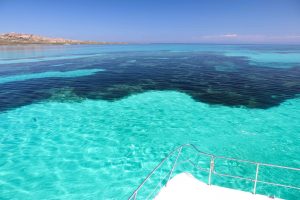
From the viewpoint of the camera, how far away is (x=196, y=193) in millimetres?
5250

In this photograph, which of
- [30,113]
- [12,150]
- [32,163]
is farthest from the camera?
[30,113]

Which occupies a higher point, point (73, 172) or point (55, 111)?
point (55, 111)

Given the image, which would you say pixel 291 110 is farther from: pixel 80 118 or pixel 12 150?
pixel 12 150

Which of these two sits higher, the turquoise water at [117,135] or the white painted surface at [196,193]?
the white painted surface at [196,193]

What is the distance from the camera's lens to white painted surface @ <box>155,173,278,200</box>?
16.6ft

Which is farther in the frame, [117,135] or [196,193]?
[117,135]

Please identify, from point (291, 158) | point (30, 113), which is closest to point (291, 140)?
point (291, 158)

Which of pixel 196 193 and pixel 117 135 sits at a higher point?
pixel 196 193

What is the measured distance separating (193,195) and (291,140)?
9226 mm

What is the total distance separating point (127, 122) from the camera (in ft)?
43.6

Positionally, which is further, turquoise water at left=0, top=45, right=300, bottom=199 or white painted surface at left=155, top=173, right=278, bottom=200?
turquoise water at left=0, top=45, right=300, bottom=199

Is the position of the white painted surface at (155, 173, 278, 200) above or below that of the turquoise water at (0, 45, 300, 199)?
above

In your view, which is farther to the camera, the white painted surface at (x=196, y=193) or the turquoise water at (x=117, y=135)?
the turquoise water at (x=117, y=135)

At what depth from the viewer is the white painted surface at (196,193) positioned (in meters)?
5.07
